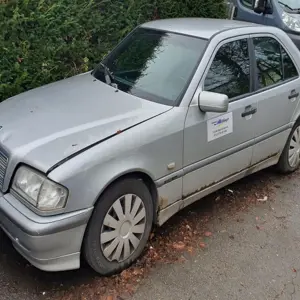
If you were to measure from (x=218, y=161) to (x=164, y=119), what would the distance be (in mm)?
768

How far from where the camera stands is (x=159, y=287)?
308cm

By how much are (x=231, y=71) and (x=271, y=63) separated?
672mm

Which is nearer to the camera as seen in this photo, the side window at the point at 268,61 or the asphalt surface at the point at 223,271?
the asphalt surface at the point at 223,271

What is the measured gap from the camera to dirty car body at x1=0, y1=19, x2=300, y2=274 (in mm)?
2758

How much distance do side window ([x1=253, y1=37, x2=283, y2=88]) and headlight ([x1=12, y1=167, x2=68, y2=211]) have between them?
2302 millimetres

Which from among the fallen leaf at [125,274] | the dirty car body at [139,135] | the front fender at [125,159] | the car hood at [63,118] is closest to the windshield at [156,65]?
the dirty car body at [139,135]

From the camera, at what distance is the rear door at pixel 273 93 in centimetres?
410

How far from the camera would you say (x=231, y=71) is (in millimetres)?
3844

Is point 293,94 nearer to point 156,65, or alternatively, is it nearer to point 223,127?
point 223,127

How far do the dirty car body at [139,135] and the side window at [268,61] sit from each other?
0.01 metres

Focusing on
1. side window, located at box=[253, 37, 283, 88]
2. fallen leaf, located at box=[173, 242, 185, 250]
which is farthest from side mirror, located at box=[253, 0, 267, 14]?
fallen leaf, located at box=[173, 242, 185, 250]

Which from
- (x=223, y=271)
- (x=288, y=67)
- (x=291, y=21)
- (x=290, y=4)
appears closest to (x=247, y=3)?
(x=290, y=4)

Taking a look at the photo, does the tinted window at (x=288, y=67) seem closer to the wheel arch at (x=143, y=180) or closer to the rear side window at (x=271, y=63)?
the rear side window at (x=271, y=63)

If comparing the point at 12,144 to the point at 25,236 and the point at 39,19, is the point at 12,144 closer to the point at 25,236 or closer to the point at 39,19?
the point at 25,236
